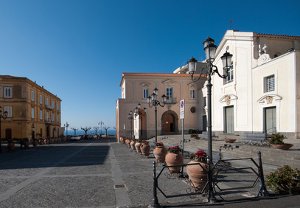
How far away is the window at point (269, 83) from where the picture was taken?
21302mm

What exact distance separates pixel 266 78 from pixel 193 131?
2036 cm

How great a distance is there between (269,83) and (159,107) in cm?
2259

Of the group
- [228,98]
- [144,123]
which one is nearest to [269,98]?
[228,98]

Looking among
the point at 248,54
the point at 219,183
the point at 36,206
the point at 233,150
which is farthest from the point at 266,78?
the point at 36,206

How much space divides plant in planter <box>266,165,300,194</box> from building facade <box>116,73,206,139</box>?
34086mm

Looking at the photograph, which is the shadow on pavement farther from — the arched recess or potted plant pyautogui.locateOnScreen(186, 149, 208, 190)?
the arched recess

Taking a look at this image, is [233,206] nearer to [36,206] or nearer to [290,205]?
[290,205]

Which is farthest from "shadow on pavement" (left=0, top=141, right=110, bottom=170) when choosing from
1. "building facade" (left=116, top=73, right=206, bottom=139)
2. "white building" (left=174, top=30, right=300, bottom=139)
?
"building facade" (left=116, top=73, right=206, bottom=139)

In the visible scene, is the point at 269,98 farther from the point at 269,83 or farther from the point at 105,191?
the point at 105,191

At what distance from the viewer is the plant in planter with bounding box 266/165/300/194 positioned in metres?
7.25

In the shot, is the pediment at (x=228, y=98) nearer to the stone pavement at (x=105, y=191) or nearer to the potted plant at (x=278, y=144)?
the potted plant at (x=278, y=144)

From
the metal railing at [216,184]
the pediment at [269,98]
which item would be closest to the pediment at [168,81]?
the pediment at [269,98]

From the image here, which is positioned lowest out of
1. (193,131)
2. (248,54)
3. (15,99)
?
(193,131)

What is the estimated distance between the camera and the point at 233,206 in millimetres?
6332
